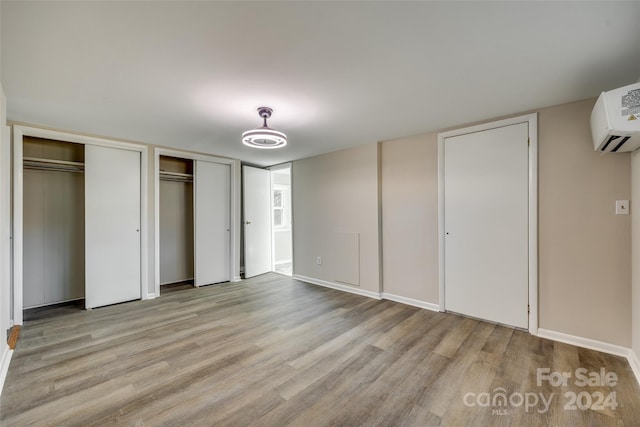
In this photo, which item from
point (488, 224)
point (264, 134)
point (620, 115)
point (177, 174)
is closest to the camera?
point (620, 115)

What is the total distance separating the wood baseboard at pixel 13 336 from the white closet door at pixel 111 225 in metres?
0.65

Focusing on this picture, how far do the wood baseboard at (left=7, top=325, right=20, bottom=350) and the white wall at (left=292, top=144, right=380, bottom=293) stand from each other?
11.5 feet

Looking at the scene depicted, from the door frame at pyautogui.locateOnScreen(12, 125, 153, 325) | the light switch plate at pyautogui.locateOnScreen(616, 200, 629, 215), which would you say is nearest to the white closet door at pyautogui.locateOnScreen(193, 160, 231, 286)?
the door frame at pyautogui.locateOnScreen(12, 125, 153, 325)

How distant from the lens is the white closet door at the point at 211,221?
4434 mm

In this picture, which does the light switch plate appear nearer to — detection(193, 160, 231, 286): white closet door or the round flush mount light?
the round flush mount light

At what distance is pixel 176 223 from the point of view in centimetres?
468

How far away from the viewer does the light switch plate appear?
7.31ft

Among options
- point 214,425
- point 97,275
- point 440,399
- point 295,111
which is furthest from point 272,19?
point 97,275

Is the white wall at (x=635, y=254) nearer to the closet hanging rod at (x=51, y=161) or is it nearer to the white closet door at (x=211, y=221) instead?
the white closet door at (x=211, y=221)

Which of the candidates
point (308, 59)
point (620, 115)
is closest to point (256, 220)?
point (308, 59)

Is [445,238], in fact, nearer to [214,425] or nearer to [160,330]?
[214,425]

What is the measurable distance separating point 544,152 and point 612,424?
2173 millimetres

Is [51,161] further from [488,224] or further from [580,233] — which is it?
[580,233]

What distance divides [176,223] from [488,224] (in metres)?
4.74
